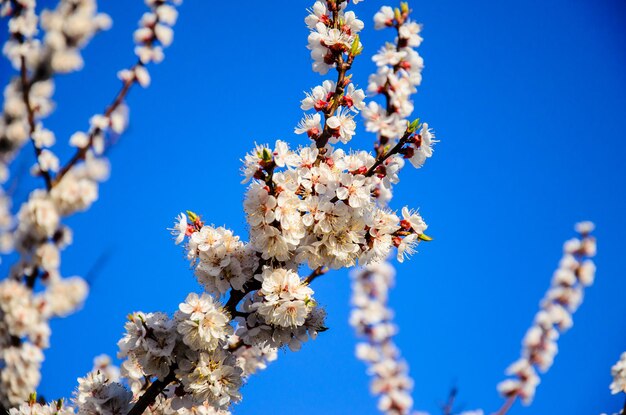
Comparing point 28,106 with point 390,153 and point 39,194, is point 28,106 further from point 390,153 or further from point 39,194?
point 390,153

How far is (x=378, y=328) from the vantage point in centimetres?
444

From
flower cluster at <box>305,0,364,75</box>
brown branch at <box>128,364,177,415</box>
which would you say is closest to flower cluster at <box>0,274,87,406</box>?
brown branch at <box>128,364,177,415</box>

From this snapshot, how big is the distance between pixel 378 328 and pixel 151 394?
73.3 inches

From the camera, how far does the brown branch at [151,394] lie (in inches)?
139

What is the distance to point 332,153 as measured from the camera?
13.0 ft

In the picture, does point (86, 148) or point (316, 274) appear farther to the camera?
point (316, 274)

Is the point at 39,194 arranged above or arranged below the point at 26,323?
above

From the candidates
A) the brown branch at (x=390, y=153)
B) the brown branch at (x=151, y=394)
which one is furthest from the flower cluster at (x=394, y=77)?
the brown branch at (x=151, y=394)

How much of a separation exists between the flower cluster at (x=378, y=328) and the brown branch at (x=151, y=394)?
151 centimetres

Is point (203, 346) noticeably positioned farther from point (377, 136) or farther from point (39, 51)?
point (39, 51)

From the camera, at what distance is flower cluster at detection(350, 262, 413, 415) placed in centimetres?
435

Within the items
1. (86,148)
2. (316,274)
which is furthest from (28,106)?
(316,274)

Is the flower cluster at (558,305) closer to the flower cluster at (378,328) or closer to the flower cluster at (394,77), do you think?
the flower cluster at (378,328)

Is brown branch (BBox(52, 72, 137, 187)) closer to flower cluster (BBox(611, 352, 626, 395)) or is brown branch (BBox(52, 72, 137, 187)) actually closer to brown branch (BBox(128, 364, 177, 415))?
brown branch (BBox(128, 364, 177, 415))
